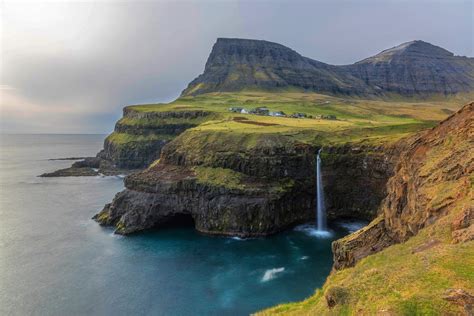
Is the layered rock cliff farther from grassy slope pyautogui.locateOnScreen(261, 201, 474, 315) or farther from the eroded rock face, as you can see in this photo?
grassy slope pyautogui.locateOnScreen(261, 201, 474, 315)

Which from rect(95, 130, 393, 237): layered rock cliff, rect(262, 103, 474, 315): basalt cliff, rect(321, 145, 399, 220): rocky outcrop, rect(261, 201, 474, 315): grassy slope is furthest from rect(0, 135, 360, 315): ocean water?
rect(261, 201, 474, 315): grassy slope

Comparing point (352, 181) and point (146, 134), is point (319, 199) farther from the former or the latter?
point (146, 134)

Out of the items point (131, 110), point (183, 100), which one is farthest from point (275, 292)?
point (183, 100)

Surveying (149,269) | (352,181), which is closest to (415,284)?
(149,269)

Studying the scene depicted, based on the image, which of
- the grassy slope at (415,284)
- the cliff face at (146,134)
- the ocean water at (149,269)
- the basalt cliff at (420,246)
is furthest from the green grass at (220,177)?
the cliff face at (146,134)

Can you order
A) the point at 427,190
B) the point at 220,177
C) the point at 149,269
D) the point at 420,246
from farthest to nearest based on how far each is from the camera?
the point at 220,177 → the point at 149,269 → the point at 427,190 → the point at 420,246
